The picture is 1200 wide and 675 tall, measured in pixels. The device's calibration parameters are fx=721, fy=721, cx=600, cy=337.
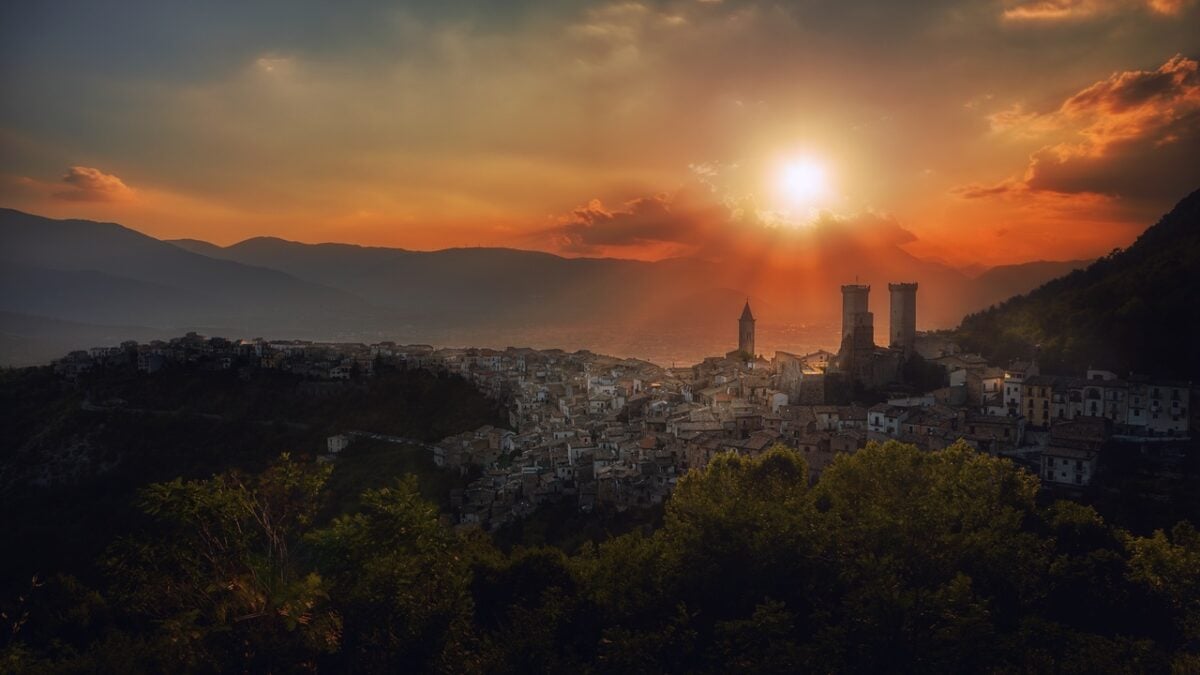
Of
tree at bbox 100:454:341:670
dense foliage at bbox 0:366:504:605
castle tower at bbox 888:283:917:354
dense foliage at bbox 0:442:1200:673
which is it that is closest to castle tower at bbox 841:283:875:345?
castle tower at bbox 888:283:917:354

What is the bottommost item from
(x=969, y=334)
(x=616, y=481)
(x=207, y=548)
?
(x=616, y=481)

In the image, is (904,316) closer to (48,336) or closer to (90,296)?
(48,336)

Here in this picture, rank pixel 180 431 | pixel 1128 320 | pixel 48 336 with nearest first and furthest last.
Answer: pixel 1128 320, pixel 180 431, pixel 48 336

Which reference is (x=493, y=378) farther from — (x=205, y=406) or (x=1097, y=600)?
(x=1097, y=600)

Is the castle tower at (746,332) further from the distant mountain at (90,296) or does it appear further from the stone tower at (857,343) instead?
the distant mountain at (90,296)

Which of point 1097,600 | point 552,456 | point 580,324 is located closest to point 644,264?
point 580,324

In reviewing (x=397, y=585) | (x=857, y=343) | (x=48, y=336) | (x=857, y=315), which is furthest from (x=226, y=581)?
(x=48, y=336)

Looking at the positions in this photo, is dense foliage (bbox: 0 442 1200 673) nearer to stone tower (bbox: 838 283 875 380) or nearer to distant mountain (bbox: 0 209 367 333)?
stone tower (bbox: 838 283 875 380)
